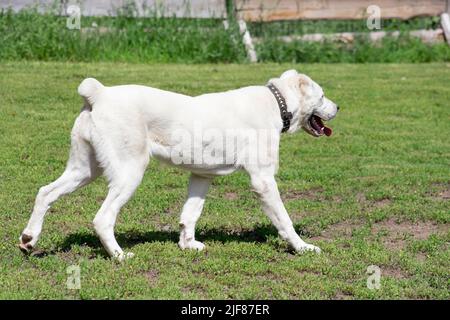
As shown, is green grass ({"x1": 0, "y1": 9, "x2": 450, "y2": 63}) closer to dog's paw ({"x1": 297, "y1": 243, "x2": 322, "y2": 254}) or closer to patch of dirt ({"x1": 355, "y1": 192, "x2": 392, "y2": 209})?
patch of dirt ({"x1": 355, "y1": 192, "x2": 392, "y2": 209})

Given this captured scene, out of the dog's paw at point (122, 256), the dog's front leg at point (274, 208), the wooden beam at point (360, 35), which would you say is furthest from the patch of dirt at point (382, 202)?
the wooden beam at point (360, 35)

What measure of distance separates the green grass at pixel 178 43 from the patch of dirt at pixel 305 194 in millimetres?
6097

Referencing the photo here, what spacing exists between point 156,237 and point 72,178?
1.00 metres

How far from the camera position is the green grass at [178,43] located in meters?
13.5

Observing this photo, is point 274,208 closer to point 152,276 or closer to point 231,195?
point 152,276

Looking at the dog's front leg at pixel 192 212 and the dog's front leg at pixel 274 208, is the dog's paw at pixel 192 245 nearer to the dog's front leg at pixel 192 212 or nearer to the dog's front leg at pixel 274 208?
the dog's front leg at pixel 192 212

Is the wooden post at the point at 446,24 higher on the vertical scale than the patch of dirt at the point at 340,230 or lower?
higher

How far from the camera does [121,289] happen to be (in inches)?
215

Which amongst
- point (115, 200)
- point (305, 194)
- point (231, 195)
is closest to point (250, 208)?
point (231, 195)

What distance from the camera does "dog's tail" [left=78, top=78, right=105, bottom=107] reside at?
5.90 meters

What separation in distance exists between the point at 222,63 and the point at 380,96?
9.57 ft

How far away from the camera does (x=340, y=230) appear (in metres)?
7.18

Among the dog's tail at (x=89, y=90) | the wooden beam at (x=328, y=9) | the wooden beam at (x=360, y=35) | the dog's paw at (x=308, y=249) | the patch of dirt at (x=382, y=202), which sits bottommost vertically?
the patch of dirt at (x=382, y=202)
